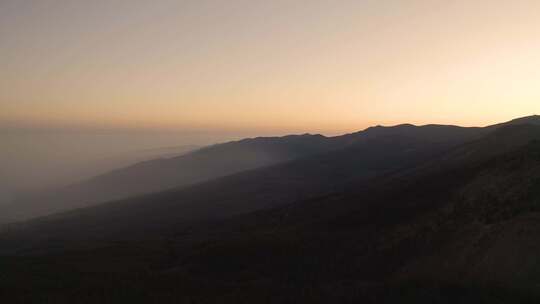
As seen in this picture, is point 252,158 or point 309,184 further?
point 252,158

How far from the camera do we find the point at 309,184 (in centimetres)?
8688

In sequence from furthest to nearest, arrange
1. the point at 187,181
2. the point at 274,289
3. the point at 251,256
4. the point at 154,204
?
the point at 187,181 < the point at 154,204 < the point at 251,256 < the point at 274,289

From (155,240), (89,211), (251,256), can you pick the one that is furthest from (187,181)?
(251,256)

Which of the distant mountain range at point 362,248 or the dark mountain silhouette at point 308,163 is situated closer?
the distant mountain range at point 362,248

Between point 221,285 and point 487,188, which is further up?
point 487,188

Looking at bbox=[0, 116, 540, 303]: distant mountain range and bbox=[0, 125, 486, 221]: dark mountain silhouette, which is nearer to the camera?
bbox=[0, 116, 540, 303]: distant mountain range

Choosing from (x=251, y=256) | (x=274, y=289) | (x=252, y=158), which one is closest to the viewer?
(x=274, y=289)

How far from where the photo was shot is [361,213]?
3866 centimetres

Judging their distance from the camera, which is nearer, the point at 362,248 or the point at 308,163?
the point at 362,248

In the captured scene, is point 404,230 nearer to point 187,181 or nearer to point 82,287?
point 82,287

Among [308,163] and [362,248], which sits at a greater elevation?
[308,163]

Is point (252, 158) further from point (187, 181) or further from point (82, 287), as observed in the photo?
point (82, 287)

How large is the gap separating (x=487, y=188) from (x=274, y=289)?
51.2ft

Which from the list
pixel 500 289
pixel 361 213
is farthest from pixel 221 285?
pixel 361 213
